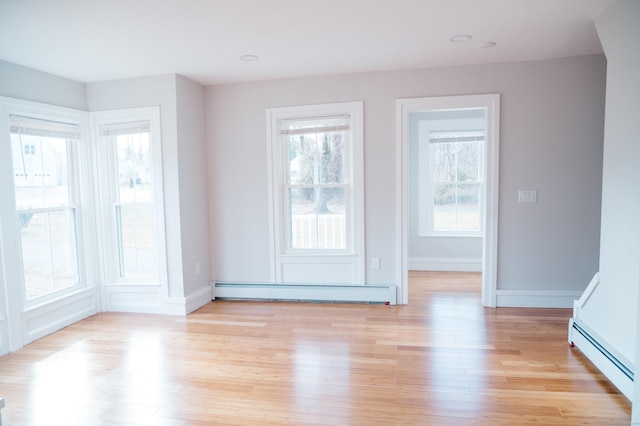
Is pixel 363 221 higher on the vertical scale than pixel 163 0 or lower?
lower

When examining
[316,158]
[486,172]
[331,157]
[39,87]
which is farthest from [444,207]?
[39,87]

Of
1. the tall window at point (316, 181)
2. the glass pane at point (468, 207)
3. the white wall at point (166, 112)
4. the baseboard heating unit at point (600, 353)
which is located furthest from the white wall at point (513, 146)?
the glass pane at point (468, 207)

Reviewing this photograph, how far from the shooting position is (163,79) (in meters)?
3.86

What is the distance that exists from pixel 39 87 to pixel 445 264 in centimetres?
539

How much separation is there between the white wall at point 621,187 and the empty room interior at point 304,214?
0.8 inches

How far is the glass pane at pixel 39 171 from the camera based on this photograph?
11.1ft

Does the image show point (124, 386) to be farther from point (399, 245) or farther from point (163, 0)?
point (399, 245)

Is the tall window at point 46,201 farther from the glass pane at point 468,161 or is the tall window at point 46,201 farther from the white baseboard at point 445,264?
→ the glass pane at point 468,161

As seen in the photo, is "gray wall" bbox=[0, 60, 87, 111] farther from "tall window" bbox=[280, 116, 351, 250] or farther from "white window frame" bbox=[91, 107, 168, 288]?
"tall window" bbox=[280, 116, 351, 250]

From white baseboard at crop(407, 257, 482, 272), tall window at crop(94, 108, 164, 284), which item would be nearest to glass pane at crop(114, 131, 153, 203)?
tall window at crop(94, 108, 164, 284)

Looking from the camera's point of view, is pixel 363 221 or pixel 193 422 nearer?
pixel 193 422

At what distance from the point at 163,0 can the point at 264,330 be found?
8.92 ft

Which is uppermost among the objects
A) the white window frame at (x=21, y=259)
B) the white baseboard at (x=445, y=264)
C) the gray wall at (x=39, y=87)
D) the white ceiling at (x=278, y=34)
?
the white ceiling at (x=278, y=34)

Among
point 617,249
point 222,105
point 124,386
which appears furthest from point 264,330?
point 617,249
